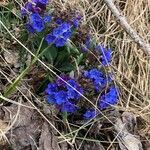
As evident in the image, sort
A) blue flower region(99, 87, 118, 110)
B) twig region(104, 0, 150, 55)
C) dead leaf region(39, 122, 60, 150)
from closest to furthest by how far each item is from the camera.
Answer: dead leaf region(39, 122, 60, 150) → blue flower region(99, 87, 118, 110) → twig region(104, 0, 150, 55)

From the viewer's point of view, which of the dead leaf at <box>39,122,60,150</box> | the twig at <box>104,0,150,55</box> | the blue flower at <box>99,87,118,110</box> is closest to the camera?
the dead leaf at <box>39,122,60,150</box>

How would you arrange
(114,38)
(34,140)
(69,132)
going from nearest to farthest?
(34,140) → (69,132) → (114,38)

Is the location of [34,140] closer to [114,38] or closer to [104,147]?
[104,147]

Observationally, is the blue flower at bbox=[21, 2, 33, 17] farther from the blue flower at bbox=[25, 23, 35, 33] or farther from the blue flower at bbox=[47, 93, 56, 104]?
the blue flower at bbox=[47, 93, 56, 104]

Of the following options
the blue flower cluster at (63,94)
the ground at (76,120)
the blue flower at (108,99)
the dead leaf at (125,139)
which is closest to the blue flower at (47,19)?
the ground at (76,120)

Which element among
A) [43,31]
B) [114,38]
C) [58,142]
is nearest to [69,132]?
[58,142]

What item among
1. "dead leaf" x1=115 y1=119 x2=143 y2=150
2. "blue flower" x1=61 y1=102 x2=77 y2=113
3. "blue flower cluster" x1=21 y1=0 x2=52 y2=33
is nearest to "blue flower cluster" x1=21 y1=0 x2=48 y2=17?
"blue flower cluster" x1=21 y1=0 x2=52 y2=33
